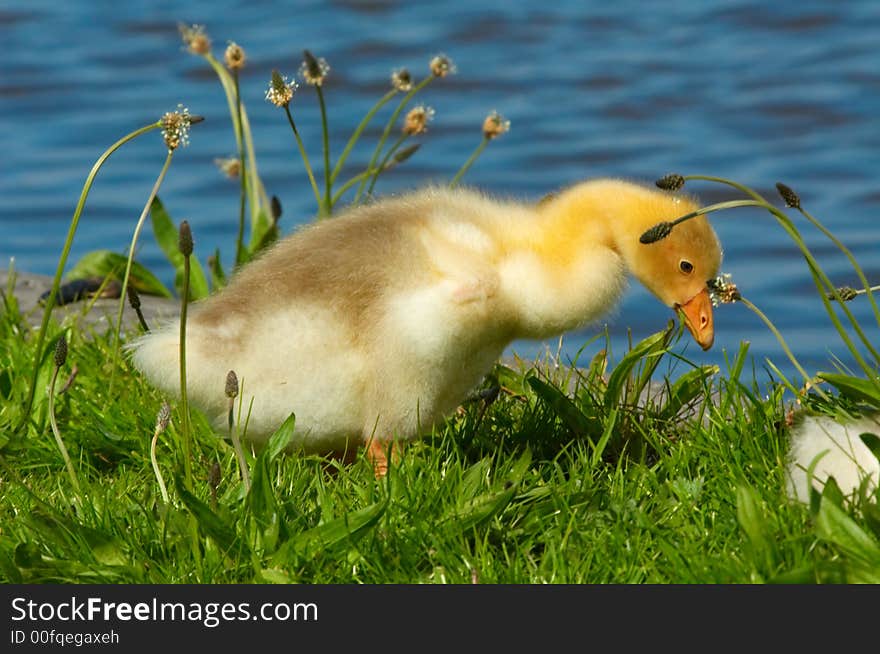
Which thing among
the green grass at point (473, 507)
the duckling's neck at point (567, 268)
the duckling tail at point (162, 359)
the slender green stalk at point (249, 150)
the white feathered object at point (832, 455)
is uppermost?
the slender green stalk at point (249, 150)

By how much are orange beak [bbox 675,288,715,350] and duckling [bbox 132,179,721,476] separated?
1 centimetres

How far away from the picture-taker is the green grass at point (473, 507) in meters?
3.89

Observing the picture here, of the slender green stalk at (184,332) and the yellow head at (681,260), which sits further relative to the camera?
the yellow head at (681,260)

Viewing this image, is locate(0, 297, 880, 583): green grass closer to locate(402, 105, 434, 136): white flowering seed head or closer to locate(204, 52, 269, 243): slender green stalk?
locate(402, 105, 434, 136): white flowering seed head

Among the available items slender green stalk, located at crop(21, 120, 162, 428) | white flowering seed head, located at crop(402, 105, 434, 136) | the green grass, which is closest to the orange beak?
the green grass

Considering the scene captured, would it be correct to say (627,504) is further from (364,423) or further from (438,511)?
(364,423)

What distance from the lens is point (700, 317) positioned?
4.75 meters

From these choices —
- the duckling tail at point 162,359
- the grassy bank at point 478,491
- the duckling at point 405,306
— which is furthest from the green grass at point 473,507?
the duckling tail at point 162,359

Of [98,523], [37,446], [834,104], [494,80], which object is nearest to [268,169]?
[494,80]

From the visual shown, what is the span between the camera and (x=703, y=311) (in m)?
4.75

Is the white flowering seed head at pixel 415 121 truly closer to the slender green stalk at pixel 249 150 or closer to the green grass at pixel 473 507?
the slender green stalk at pixel 249 150

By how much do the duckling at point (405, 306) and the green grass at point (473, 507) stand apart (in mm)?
167

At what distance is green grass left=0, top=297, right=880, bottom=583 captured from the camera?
3887 mm

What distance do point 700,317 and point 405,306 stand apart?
0.90m
